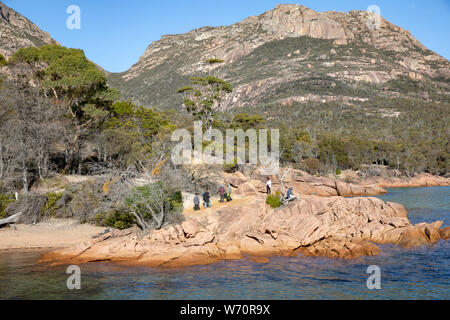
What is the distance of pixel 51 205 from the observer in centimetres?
2525

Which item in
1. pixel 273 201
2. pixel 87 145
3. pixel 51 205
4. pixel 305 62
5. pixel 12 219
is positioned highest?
pixel 305 62

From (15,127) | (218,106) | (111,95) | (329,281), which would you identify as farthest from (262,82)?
(329,281)

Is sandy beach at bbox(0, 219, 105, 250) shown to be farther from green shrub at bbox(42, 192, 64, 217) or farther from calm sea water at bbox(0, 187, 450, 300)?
calm sea water at bbox(0, 187, 450, 300)

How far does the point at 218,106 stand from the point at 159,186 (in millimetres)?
31257

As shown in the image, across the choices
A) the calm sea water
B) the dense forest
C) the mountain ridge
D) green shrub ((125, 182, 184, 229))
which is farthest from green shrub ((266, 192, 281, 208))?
the mountain ridge

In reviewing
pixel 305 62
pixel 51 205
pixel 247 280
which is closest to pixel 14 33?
pixel 51 205

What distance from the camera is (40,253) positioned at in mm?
18953

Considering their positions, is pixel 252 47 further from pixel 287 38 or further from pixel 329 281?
pixel 329 281

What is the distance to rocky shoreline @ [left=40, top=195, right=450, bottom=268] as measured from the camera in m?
17.8

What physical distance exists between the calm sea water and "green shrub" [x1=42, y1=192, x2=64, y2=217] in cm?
656

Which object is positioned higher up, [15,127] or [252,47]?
[252,47]

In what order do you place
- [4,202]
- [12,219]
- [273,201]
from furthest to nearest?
1. [4,202]
2. [12,219]
3. [273,201]

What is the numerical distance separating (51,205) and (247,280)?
56.4 feet

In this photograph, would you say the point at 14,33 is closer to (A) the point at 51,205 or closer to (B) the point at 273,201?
(A) the point at 51,205
